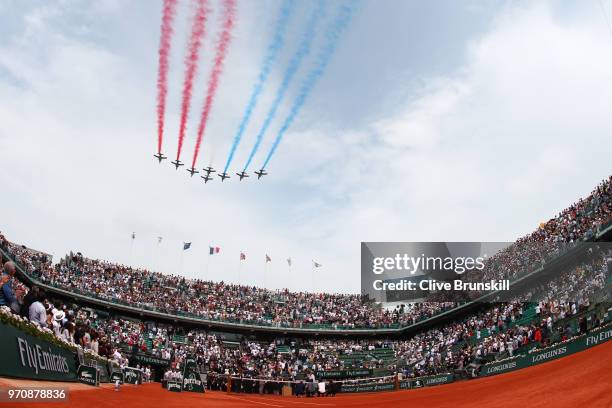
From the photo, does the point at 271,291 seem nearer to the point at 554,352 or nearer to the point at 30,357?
the point at 554,352

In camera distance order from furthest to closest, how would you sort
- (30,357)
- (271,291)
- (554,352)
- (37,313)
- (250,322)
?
(271,291)
(250,322)
(554,352)
(37,313)
(30,357)

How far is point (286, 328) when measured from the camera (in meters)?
60.7

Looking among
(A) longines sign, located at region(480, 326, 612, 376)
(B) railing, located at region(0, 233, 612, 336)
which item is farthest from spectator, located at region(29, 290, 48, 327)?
(B) railing, located at region(0, 233, 612, 336)

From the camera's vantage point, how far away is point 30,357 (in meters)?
13.0

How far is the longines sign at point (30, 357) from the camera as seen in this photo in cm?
1145

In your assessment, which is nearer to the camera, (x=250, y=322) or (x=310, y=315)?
(x=250, y=322)

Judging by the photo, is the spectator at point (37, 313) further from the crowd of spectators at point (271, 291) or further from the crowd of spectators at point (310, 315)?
the crowd of spectators at point (271, 291)

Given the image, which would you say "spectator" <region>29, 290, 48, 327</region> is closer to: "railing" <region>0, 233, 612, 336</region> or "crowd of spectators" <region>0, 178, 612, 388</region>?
"crowd of spectators" <region>0, 178, 612, 388</region>

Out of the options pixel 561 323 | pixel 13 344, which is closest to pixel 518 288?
pixel 561 323

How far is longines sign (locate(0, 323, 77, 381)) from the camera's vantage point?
37.6 feet

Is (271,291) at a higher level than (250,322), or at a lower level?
higher

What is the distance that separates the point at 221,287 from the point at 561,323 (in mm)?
45869

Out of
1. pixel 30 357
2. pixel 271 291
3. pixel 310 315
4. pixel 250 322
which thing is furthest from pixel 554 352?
pixel 271 291

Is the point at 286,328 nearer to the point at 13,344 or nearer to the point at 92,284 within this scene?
the point at 92,284
